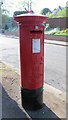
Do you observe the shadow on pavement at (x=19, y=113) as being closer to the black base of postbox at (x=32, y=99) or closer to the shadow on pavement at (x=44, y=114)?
the shadow on pavement at (x=44, y=114)

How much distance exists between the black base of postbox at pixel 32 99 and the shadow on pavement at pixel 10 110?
0.19 metres

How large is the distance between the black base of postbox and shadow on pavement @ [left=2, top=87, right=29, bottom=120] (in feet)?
0.61

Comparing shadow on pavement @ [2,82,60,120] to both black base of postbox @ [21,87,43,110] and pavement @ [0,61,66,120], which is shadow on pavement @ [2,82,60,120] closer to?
pavement @ [0,61,66,120]

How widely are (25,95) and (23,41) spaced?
3.36ft

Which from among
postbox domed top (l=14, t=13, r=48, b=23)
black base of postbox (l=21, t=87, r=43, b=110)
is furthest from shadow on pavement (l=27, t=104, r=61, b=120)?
postbox domed top (l=14, t=13, r=48, b=23)

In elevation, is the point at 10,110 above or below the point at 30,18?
below

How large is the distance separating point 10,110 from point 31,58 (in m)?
1.04

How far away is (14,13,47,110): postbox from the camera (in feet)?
15.8

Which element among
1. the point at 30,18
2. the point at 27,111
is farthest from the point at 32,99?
the point at 30,18

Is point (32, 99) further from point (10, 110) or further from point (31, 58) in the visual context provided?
point (31, 58)

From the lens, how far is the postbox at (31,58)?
4.81 meters

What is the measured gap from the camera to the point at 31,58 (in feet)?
16.1

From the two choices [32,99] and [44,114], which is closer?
[44,114]

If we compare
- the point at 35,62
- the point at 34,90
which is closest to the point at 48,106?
the point at 34,90
